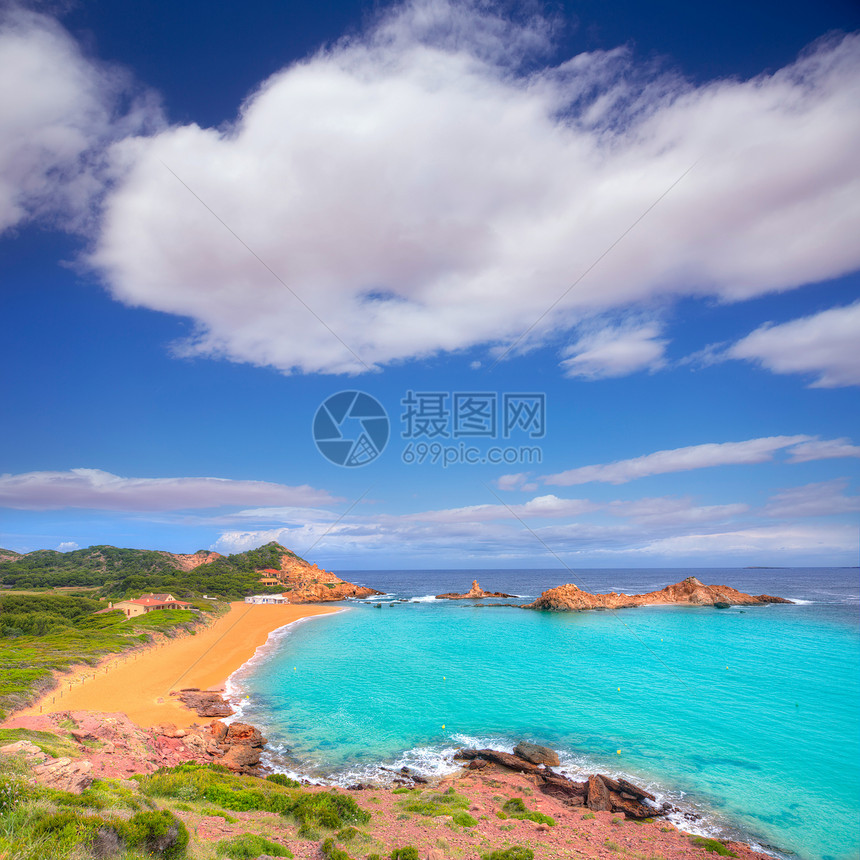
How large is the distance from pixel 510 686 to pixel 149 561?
113968 mm

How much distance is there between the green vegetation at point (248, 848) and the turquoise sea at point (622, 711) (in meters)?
8.26

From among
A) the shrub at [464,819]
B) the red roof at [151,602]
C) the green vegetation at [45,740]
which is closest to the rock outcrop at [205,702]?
the green vegetation at [45,740]

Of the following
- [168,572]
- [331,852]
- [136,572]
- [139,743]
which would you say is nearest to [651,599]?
[139,743]

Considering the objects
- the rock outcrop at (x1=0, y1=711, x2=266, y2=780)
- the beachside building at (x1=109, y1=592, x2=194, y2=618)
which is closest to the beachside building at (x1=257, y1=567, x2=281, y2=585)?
the beachside building at (x1=109, y1=592, x2=194, y2=618)

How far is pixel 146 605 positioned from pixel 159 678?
30.6 metres

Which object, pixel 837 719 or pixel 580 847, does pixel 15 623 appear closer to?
pixel 580 847

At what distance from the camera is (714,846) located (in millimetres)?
13414

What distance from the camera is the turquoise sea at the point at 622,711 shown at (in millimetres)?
17422

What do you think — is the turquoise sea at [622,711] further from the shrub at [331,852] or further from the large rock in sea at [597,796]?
the shrub at [331,852]

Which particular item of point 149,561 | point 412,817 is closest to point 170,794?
point 412,817

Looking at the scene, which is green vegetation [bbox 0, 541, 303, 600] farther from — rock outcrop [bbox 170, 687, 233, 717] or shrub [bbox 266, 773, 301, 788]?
shrub [bbox 266, 773, 301, 788]

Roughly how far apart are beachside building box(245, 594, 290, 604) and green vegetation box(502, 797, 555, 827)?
82.1 m

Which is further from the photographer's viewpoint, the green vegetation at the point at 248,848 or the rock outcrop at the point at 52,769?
the rock outcrop at the point at 52,769

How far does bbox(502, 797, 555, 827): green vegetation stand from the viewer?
14.3 metres
